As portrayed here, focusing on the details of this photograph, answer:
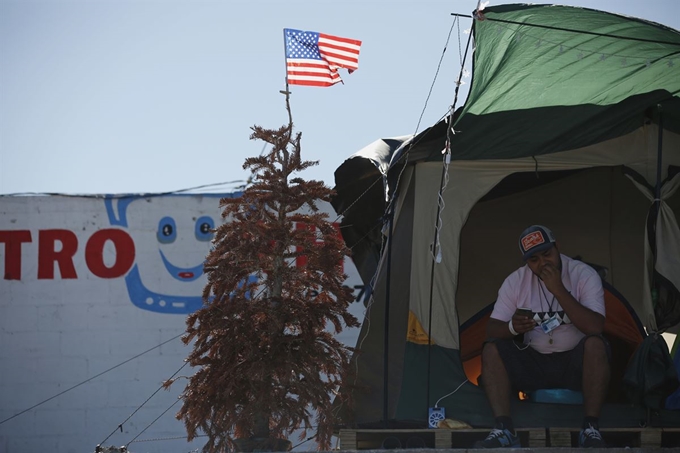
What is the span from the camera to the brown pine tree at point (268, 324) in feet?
20.7

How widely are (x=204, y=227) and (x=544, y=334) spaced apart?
6563 millimetres

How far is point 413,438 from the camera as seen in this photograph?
20.8ft

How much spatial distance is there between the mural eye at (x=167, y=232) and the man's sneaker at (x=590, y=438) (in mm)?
7340

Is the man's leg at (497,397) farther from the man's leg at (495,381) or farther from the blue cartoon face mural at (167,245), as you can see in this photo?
the blue cartoon face mural at (167,245)

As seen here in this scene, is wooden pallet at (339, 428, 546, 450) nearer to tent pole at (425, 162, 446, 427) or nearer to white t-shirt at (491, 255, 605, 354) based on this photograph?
tent pole at (425, 162, 446, 427)

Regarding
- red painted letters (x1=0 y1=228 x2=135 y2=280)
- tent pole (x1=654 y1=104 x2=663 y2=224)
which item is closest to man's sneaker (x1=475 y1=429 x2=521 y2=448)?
tent pole (x1=654 y1=104 x2=663 y2=224)

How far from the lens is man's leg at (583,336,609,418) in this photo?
19.0 feet

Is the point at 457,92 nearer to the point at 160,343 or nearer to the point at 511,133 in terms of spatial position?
the point at 511,133

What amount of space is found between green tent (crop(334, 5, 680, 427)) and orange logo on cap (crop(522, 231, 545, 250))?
623 mm

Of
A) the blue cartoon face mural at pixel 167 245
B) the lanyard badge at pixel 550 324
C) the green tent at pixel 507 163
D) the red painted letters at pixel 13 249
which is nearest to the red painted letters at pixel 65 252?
the red painted letters at pixel 13 249

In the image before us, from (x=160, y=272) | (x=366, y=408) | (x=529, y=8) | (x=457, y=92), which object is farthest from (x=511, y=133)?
(x=160, y=272)

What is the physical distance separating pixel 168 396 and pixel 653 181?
273 inches

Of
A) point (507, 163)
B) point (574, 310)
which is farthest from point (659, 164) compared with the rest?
point (574, 310)

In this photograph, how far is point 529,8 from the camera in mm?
6758
